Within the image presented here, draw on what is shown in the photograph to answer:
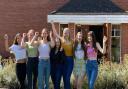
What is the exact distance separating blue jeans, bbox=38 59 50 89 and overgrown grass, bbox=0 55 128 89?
124 centimetres

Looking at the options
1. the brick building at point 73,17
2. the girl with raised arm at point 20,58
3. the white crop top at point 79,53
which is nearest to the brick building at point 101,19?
the brick building at point 73,17

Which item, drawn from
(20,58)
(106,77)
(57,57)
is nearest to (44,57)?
(57,57)

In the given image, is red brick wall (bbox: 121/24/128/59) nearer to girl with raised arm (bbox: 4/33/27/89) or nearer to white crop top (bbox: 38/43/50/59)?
girl with raised arm (bbox: 4/33/27/89)

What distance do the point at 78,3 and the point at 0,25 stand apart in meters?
5.05

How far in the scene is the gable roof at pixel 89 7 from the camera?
82.5ft

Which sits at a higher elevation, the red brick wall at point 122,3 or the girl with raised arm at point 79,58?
the girl with raised arm at point 79,58

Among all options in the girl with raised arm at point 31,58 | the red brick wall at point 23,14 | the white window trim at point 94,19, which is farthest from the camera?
the red brick wall at point 23,14

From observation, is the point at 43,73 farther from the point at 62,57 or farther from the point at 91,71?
the point at 91,71

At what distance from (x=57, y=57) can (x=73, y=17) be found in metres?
11.5

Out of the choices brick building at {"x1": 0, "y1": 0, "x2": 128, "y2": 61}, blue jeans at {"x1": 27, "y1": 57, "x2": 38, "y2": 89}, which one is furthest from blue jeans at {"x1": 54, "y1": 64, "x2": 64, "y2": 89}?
brick building at {"x1": 0, "y1": 0, "x2": 128, "y2": 61}

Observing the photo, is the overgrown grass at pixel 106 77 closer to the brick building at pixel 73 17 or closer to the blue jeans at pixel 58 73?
the blue jeans at pixel 58 73

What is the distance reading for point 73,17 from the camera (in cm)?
2444

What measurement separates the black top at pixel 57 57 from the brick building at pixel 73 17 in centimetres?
1100

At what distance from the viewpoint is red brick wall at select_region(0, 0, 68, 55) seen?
26.9 meters
